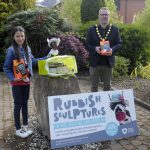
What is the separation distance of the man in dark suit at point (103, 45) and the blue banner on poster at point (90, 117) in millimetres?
843

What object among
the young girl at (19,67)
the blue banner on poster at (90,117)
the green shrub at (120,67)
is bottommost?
the green shrub at (120,67)

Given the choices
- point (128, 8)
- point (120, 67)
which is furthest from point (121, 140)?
point (128, 8)

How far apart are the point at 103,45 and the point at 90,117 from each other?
1.38 meters

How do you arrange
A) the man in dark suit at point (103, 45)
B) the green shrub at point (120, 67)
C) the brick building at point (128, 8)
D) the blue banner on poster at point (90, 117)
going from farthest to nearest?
1. the brick building at point (128, 8)
2. the green shrub at point (120, 67)
3. the man in dark suit at point (103, 45)
4. the blue banner on poster at point (90, 117)

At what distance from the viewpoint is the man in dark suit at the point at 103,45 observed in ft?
19.2

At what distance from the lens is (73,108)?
4.99 m

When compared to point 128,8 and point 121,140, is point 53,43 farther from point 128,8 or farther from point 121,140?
point 128,8

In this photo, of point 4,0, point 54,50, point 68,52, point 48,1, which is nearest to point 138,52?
point 68,52

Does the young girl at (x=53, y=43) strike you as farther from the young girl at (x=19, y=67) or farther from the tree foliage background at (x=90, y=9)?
the tree foliage background at (x=90, y=9)

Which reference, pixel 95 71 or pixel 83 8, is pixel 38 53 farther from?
pixel 95 71

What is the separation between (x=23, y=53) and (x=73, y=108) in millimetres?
1080

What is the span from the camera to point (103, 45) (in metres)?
5.86

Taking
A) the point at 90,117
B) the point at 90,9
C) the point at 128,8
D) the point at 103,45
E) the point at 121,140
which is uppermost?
the point at 90,9

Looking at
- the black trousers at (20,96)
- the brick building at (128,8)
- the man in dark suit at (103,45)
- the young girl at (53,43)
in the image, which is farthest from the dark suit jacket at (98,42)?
the brick building at (128,8)
